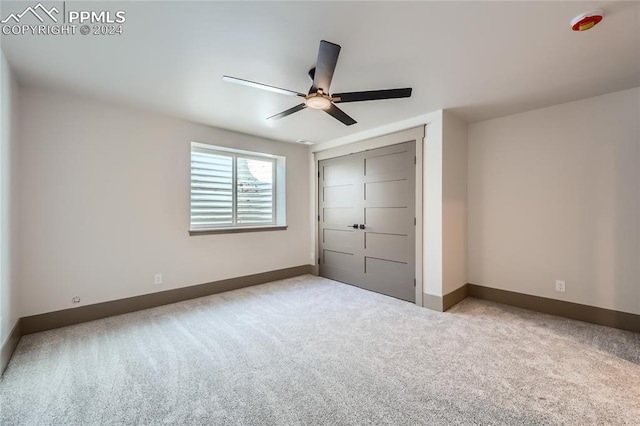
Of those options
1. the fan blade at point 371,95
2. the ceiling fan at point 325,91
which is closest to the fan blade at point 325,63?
the ceiling fan at point 325,91

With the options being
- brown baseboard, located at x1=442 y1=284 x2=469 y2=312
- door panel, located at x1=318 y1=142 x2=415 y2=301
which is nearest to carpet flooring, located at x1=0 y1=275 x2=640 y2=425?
brown baseboard, located at x1=442 y1=284 x2=469 y2=312

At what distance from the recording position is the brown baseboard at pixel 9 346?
2.01 m

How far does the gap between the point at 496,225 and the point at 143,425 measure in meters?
4.14

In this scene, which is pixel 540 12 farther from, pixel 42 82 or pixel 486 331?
pixel 42 82

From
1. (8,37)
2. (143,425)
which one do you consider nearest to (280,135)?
(8,37)

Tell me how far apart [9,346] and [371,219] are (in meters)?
3.95

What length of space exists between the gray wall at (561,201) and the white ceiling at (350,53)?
364 millimetres

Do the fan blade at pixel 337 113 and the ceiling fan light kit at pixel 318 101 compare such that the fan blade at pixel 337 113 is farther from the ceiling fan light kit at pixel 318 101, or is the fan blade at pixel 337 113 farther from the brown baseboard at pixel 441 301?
the brown baseboard at pixel 441 301

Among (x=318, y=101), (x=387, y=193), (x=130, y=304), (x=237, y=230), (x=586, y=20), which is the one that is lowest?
(x=130, y=304)

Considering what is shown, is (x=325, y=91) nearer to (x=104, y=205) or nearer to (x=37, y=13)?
(x=37, y=13)

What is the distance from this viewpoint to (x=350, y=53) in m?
2.05

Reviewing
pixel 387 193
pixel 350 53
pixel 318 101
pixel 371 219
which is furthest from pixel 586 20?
pixel 371 219

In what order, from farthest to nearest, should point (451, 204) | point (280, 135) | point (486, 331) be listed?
point (280, 135) < point (451, 204) < point (486, 331)

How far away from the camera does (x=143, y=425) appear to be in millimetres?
1511
